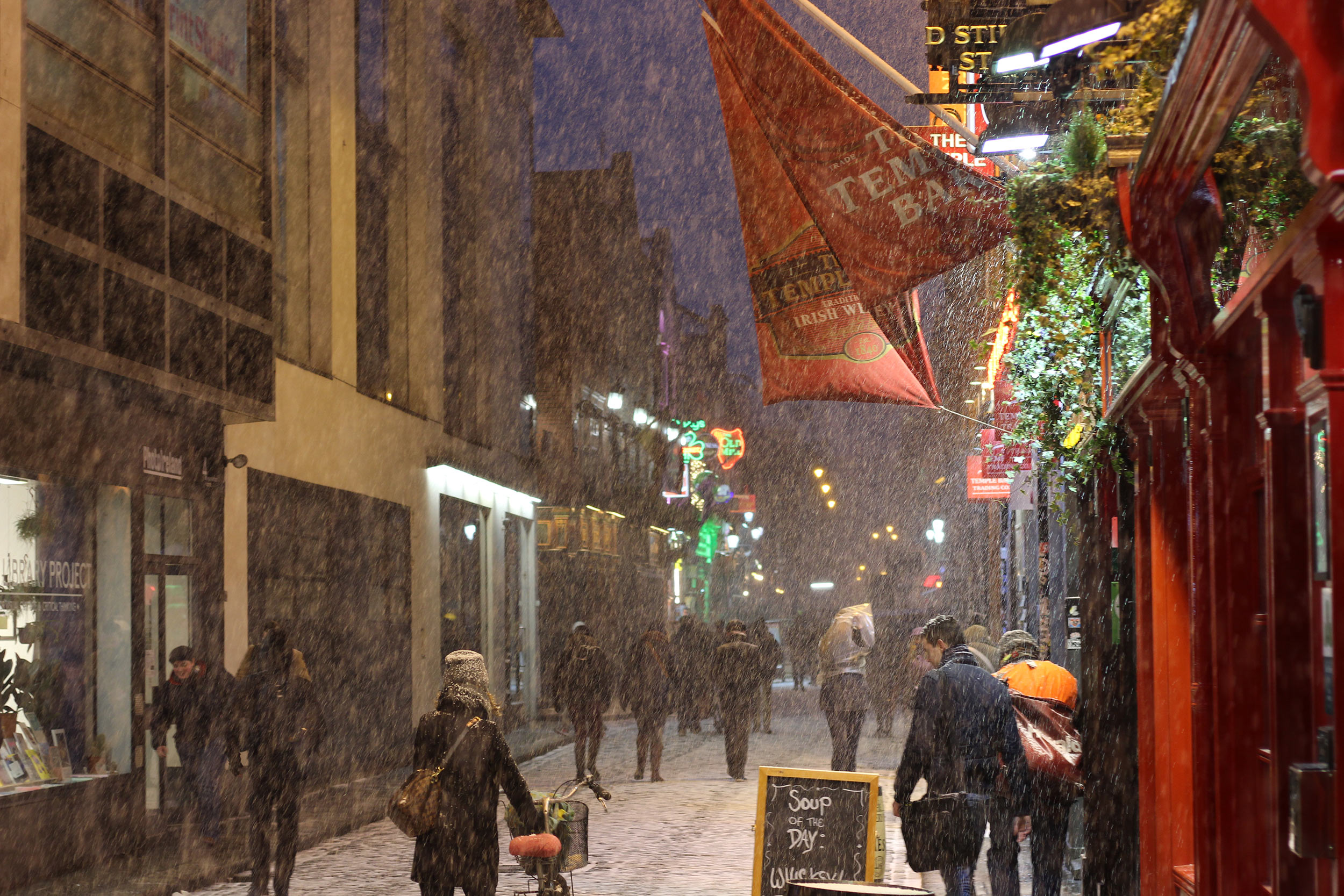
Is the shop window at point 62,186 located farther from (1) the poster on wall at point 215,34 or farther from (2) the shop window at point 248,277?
(2) the shop window at point 248,277

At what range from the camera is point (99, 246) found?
13047 mm

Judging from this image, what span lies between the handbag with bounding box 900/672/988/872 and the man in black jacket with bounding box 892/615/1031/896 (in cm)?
1

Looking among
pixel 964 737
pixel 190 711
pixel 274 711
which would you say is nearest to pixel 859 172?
pixel 964 737

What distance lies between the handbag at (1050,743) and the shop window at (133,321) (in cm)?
891

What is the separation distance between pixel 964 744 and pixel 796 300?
298 centimetres

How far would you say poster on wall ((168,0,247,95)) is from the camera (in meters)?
15.1

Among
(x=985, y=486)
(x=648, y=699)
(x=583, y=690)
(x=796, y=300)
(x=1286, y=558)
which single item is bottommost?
(x=648, y=699)

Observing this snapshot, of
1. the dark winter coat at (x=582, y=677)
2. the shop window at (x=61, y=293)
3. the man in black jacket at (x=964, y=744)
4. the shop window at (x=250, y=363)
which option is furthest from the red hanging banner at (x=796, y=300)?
the dark winter coat at (x=582, y=677)

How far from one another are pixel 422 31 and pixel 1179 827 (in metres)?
22.8

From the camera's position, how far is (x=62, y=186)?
1238 centimetres

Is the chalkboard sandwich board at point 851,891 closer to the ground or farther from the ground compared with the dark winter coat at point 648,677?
farther from the ground

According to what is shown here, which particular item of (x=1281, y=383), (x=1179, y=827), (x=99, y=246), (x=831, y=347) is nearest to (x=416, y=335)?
(x=99, y=246)

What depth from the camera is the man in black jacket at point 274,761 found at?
34.3 ft

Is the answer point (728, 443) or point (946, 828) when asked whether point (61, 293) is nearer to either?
point (946, 828)
